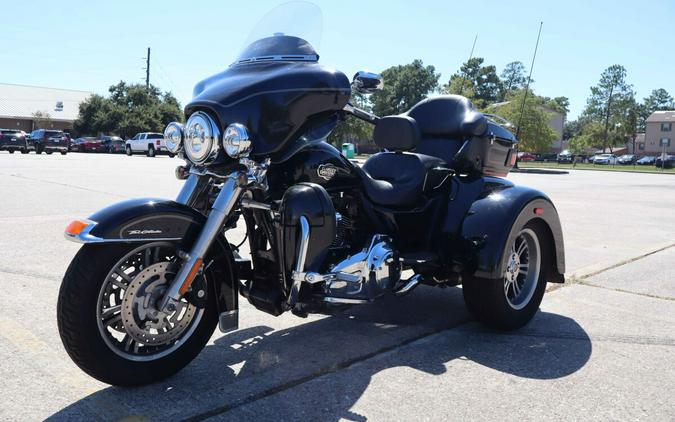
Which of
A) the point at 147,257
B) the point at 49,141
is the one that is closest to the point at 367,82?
the point at 147,257

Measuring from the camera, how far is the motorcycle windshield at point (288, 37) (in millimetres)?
3451

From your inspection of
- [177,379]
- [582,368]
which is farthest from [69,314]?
[582,368]

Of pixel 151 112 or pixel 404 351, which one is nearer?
pixel 404 351

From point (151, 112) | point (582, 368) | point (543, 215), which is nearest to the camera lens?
point (582, 368)

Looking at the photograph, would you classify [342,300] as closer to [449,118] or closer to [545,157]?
[449,118]

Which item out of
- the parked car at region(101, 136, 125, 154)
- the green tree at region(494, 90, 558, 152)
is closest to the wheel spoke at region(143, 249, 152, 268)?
the parked car at region(101, 136, 125, 154)

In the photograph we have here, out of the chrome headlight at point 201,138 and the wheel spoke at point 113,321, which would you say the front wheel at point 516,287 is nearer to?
the chrome headlight at point 201,138

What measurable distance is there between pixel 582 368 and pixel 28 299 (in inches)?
159

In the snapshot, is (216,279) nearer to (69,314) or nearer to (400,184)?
(69,314)

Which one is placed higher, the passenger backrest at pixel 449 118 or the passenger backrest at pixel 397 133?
the passenger backrest at pixel 449 118

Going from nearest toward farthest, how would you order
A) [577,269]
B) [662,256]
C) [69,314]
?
1. [69,314]
2. [577,269]
3. [662,256]

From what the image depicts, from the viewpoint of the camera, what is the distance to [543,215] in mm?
4379

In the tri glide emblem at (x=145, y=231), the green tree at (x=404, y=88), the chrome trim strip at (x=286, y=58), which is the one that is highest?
the green tree at (x=404, y=88)

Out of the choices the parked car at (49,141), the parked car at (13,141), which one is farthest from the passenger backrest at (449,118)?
the parked car at (13,141)
